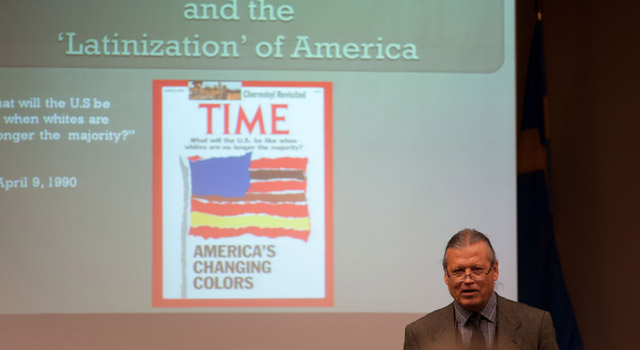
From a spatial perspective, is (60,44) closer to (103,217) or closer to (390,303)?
(103,217)

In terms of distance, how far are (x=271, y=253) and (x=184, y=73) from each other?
3.17ft

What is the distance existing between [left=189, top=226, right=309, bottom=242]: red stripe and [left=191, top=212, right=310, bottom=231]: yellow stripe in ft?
0.05

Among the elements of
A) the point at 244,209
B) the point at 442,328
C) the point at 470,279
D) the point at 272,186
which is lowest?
the point at 442,328

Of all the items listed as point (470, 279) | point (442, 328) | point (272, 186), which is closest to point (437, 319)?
point (442, 328)

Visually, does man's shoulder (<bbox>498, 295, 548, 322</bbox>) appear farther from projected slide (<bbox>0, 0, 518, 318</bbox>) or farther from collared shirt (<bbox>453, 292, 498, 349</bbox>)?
projected slide (<bbox>0, 0, 518, 318</bbox>)

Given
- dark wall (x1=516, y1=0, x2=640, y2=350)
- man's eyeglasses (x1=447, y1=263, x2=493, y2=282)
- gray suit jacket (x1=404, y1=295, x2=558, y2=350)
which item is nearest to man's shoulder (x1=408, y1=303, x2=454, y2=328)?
gray suit jacket (x1=404, y1=295, x2=558, y2=350)

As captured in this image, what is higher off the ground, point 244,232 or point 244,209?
point 244,209

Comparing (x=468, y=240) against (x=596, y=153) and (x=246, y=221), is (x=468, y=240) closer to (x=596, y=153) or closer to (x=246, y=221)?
(x=246, y=221)

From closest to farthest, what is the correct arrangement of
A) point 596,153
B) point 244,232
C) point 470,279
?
point 470,279
point 244,232
point 596,153

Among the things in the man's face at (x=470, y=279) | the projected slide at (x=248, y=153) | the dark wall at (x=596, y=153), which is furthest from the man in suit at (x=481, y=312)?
the dark wall at (x=596, y=153)

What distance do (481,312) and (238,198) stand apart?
1.71m

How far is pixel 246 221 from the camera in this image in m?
3.37

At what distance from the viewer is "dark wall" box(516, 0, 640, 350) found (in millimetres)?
4250

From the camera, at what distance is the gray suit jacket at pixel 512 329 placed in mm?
1865
